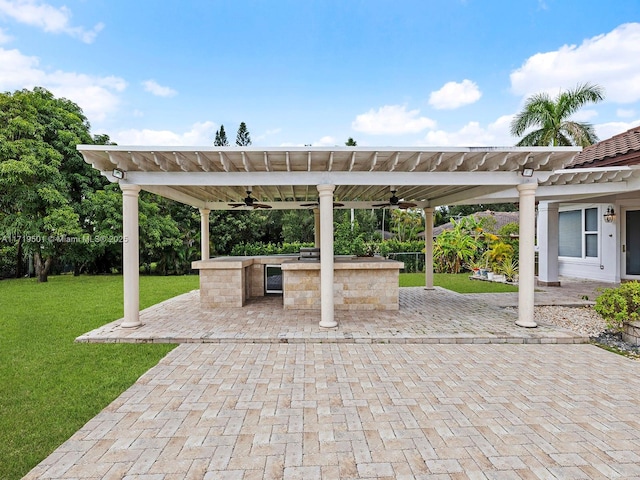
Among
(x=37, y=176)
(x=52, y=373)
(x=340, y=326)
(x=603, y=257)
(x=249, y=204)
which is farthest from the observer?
(x=37, y=176)

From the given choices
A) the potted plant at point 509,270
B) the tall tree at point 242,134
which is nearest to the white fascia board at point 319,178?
the potted plant at point 509,270

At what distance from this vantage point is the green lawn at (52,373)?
2.96 metres

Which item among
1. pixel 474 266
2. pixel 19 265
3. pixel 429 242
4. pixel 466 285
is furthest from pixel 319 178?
pixel 19 265

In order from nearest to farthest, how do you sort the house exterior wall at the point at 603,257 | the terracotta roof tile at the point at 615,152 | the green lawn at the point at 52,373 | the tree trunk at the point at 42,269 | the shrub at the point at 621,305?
the green lawn at the point at 52,373
the shrub at the point at 621,305
the terracotta roof tile at the point at 615,152
the house exterior wall at the point at 603,257
the tree trunk at the point at 42,269

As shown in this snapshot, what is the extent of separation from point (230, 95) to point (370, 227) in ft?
42.5

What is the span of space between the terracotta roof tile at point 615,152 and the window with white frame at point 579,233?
7.36ft

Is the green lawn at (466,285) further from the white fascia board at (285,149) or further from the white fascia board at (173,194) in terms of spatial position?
the white fascia board at (173,194)

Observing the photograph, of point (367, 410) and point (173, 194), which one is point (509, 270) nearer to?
point (367, 410)

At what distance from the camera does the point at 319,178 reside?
20.6ft

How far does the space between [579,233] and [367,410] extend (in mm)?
12936

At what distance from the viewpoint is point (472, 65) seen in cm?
1733

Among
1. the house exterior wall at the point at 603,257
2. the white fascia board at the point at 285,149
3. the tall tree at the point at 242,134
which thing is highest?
the tall tree at the point at 242,134

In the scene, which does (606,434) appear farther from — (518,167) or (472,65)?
(472,65)

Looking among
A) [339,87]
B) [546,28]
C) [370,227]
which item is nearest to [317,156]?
[339,87]
